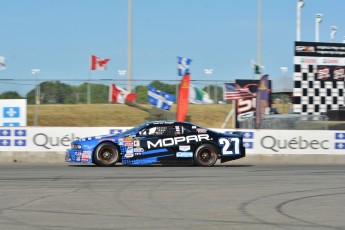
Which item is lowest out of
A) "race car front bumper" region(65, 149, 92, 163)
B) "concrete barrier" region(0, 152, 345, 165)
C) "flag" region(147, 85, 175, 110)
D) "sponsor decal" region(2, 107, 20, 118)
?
"concrete barrier" region(0, 152, 345, 165)

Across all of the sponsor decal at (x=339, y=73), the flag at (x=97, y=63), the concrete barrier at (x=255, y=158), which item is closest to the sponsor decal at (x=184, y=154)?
the concrete barrier at (x=255, y=158)

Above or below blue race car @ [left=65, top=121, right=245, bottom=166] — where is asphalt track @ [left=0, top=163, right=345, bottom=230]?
below

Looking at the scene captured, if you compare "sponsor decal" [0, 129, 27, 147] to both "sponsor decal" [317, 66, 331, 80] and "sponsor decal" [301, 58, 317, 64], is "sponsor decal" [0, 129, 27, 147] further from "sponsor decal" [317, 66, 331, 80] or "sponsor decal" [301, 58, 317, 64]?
"sponsor decal" [317, 66, 331, 80]

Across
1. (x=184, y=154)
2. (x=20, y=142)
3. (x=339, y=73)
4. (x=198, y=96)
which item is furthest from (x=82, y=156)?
(x=339, y=73)

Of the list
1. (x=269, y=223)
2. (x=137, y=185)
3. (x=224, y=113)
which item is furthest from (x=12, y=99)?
(x=269, y=223)

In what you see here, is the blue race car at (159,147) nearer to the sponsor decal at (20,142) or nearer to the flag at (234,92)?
the sponsor decal at (20,142)

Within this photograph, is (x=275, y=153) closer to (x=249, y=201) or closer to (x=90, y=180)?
(x=90, y=180)

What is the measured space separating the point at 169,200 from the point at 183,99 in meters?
13.7

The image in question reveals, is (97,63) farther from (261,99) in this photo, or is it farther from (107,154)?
(107,154)

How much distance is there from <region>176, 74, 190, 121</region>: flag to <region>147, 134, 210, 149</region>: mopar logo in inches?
251

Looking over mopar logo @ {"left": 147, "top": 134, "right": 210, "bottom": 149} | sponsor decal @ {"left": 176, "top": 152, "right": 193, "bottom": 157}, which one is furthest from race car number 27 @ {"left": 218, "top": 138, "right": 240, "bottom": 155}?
sponsor decal @ {"left": 176, "top": 152, "right": 193, "bottom": 157}

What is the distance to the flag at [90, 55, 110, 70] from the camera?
Result: 2509cm

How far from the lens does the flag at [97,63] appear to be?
25.1 meters

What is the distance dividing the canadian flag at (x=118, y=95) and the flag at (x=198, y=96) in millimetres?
2275
